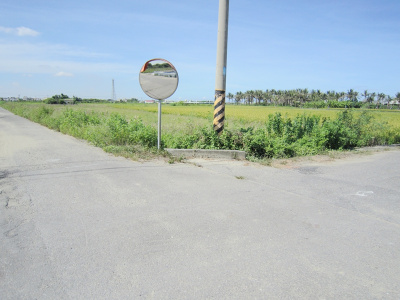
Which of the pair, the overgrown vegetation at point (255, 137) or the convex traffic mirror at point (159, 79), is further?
the overgrown vegetation at point (255, 137)

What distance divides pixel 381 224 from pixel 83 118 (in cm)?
1359

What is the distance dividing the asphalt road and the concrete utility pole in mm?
2852

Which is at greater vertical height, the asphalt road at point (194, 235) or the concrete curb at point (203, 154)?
the concrete curb at point (203, 154)

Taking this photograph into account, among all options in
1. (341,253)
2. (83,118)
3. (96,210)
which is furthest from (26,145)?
(341,253)

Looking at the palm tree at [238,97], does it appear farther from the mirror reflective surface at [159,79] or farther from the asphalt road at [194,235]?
the asphalt road at [194,235]

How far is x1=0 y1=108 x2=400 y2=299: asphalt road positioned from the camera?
250cm

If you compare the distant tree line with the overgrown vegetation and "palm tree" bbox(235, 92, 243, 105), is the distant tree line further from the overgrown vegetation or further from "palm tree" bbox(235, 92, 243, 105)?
the overgrown vegetation

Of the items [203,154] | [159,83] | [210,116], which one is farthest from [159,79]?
[210,116]

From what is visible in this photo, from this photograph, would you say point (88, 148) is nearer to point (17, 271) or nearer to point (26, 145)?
point (26, 145)

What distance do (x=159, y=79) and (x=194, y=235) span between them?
5.62 m

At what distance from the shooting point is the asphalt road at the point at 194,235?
8.20 feet

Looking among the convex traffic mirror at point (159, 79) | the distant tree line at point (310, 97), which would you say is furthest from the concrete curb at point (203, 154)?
the distant tree line at point (310, 97)

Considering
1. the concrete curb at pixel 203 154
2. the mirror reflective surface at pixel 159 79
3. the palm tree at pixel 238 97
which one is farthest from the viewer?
the palm tree at pixel 238 97

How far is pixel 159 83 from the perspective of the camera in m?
8.09
